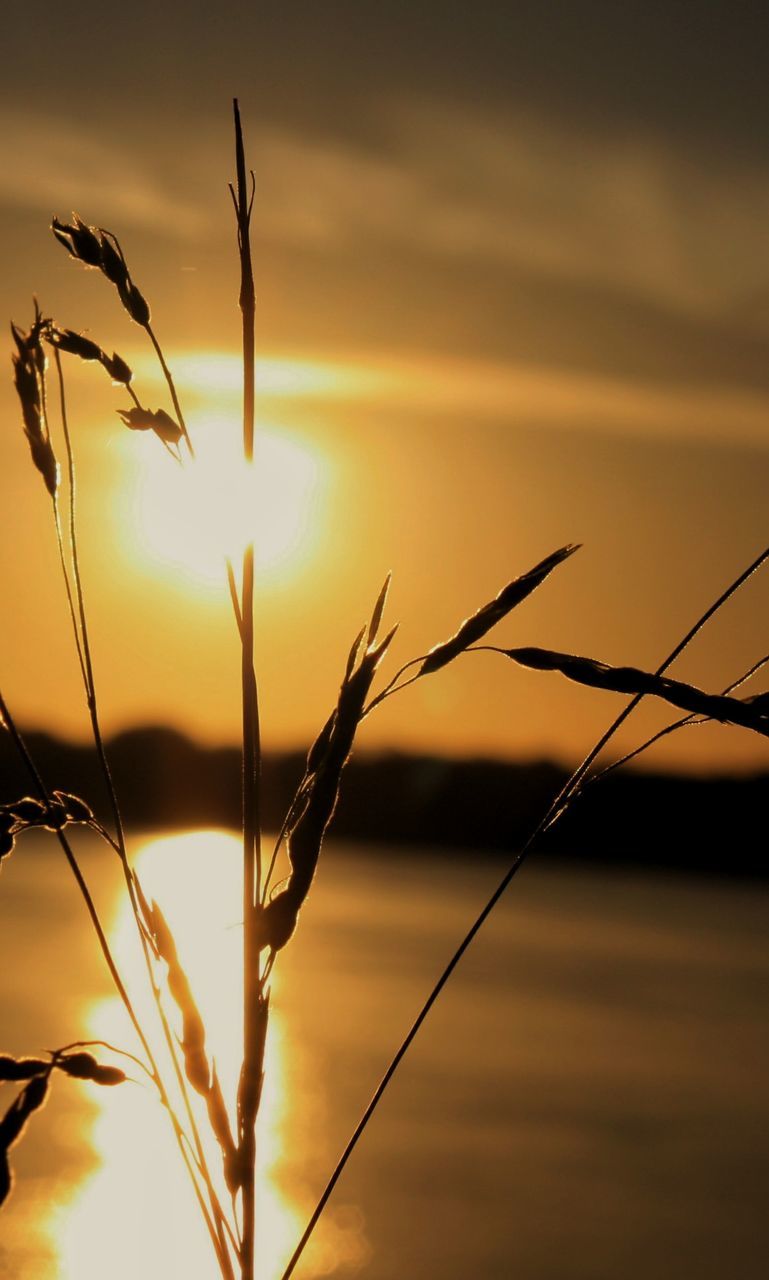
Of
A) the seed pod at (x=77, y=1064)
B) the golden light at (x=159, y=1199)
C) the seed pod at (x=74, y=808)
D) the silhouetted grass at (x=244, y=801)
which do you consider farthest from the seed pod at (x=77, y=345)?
the golden light at (x=159, y=1199)

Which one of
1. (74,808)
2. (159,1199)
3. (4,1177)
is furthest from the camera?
(159,1199)

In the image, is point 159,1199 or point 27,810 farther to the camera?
point 159,1199

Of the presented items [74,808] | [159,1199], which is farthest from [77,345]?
[159,1199]

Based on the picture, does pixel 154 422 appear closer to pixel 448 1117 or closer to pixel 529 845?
pixel 529 845

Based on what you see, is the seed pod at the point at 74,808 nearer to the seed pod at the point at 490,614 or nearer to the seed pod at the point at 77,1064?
the seed pod at the point at 77,1064

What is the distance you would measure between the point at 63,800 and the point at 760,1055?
30.5 metres

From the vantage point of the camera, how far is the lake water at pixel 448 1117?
17.5 meters

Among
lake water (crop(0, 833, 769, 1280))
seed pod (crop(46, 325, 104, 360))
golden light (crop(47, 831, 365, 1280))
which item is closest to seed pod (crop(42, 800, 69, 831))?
seed pod (crop(46, 325, 104, 360))

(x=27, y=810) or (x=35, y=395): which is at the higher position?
(x=35, y=395)

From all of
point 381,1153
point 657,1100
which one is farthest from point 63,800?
point 657,1100

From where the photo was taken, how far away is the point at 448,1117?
946 inches

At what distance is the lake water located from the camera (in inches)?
691

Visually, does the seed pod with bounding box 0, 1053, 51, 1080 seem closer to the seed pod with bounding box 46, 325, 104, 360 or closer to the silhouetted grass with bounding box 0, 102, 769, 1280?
the silhouetted grass with bounding box 0, 102, 769, 1280

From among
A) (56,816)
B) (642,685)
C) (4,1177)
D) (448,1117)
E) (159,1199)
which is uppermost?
(448,1117)
